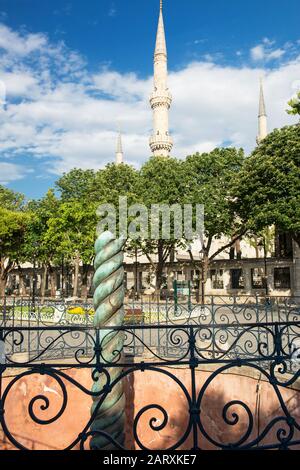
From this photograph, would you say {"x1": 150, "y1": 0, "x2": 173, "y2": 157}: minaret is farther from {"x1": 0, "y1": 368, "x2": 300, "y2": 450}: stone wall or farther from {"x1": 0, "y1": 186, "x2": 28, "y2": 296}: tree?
{"x1": 0, "y1": 368, "x2": 300, "y2": 450}: stone wall

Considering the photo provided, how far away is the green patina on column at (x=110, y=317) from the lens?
4078 mm

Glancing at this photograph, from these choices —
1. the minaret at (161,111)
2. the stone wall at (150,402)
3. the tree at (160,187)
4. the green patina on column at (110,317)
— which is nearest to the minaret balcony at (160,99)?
the minaret at (161,111)

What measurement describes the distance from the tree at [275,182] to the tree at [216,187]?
6.77 feet

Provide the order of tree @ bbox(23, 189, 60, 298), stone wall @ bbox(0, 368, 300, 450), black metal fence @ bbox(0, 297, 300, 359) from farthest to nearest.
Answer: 1. tree @ bbox(23, 189, 60, 298)
2. stone wall @ bbox(0, 368, 300, 450)
3. black metal fence @ bbox(0, 297, 300, 359)

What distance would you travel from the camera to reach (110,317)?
4.30 metres

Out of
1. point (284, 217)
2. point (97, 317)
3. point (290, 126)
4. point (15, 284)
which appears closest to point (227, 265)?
point (284, 217)

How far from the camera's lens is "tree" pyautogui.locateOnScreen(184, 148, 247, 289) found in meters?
28.5

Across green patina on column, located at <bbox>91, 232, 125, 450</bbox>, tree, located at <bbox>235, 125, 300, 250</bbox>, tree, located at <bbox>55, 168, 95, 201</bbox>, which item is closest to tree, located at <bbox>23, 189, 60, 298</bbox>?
tree, located at <bbox>55, 168, 95, 201</bbox>

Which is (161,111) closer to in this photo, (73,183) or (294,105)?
(73,183)

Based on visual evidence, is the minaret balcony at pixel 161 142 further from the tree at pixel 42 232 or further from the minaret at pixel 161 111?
the tree at pixel 42 232

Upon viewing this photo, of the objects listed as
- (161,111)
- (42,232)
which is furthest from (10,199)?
(161,111)

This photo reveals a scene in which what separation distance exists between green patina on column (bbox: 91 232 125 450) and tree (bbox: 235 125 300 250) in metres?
20.9

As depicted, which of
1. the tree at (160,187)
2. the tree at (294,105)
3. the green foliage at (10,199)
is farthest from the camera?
the green foliage at (10,199)
